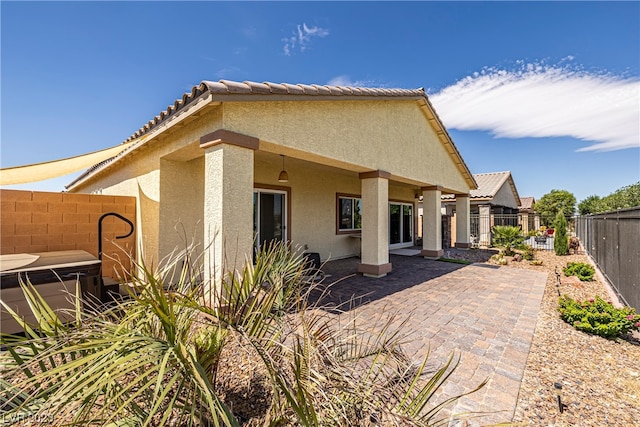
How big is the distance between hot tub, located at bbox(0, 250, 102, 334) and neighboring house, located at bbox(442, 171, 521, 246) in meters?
20.0

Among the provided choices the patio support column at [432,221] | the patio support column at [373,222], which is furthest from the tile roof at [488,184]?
the patio support column at [373,222]

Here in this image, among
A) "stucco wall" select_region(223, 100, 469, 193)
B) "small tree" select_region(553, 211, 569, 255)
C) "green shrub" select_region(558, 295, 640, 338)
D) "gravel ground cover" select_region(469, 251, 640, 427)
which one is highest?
"stucco wall" select_region(223, 100, 469, 193)

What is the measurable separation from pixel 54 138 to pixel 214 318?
13740 mm

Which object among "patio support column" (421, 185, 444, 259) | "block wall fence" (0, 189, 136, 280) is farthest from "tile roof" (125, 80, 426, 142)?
"patio support column" (421, 185, 444, 259)

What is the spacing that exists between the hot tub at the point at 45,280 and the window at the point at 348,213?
10.2 metres

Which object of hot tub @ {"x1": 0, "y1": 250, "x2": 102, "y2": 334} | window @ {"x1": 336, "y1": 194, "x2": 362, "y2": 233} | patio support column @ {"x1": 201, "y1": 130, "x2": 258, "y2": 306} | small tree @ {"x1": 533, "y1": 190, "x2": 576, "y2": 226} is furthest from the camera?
small tree @ {"x1": 533, "y1": 190, "x2": 576, "y2": 226}

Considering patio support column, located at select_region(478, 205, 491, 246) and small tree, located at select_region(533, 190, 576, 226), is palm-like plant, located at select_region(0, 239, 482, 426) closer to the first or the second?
patio support column, located at select_region(478, 205, 491, 246)

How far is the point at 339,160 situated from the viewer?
26.7ft

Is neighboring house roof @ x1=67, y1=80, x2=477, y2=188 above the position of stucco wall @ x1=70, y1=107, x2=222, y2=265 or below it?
above

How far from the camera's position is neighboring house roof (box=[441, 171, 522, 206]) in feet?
78.7

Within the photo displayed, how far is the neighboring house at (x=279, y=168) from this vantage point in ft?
18.1

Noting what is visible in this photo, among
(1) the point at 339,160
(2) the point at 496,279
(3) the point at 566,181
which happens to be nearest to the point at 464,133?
(2) the point at 496,279

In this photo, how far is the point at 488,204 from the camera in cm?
2433

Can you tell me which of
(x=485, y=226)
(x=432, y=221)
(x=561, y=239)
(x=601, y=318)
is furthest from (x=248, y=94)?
(x=485, y=226)
